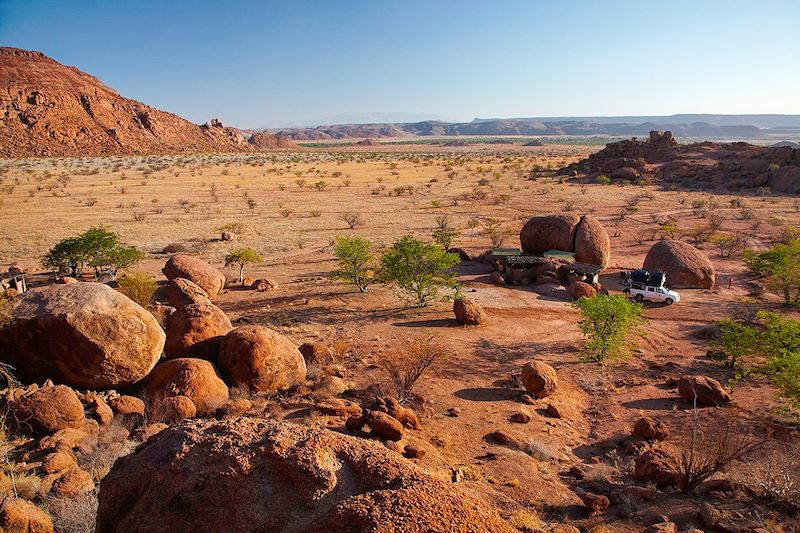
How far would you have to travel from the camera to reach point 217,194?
41.5 metres

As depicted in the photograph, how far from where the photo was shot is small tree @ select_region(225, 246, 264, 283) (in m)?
19.6

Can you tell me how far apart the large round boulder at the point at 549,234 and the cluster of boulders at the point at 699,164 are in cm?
3568

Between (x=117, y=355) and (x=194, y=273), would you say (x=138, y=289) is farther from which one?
(x=117, y=355)

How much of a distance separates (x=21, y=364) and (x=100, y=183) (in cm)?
4353

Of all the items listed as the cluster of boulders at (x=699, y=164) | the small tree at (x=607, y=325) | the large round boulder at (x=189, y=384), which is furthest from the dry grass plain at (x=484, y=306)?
the cluster of boulders at (x=699, y=164)

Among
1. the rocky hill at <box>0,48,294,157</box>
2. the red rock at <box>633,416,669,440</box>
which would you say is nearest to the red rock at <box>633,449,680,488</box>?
the red rock at <box>633,416,669,440</box>

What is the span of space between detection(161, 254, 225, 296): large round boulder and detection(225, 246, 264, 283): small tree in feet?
5.33

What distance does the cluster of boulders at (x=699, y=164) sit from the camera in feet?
157

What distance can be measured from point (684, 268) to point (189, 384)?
725 inches

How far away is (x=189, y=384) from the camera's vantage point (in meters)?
8.43

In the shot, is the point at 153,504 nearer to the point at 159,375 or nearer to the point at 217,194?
the point at 159,375

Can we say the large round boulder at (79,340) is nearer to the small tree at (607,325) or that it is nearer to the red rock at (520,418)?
the red rock at (520,418)

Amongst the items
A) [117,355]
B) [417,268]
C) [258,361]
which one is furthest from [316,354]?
[417,268]

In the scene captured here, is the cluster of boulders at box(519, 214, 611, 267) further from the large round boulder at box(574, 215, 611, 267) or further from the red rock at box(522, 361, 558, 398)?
the red rock at box(522, 361, 558, 398)
